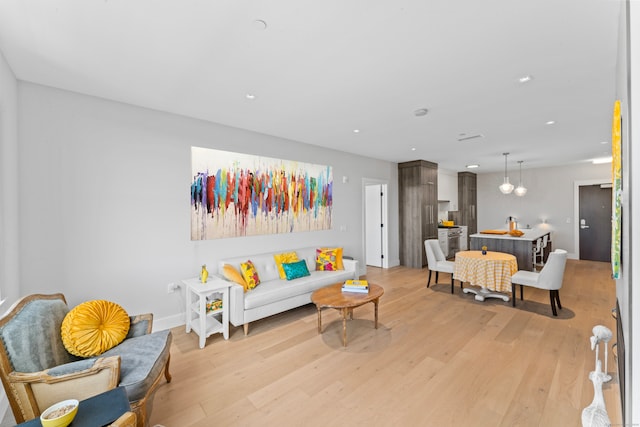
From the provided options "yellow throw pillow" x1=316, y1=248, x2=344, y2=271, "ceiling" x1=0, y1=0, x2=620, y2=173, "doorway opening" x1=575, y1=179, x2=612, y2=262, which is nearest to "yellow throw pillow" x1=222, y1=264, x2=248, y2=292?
"yellow throw pillow" x1=316, y1=248, x2=344, y2=271

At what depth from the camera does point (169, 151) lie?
3.26 metres

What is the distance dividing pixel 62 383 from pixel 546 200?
9983mm

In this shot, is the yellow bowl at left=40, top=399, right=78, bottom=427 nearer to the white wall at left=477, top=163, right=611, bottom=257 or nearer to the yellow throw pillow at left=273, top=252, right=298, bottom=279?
the yellow throw pillow at left=273, top=252, right=298, bottom=279

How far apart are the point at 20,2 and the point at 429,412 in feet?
11.9

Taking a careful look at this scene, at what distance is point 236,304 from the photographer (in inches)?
118

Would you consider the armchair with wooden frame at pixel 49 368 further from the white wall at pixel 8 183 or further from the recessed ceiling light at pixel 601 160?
the recessed ceiling light at pixel 601 160

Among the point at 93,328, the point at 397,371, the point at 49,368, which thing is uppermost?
the point at 93,328

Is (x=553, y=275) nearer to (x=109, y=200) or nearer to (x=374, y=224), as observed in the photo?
(x=374, y=224)

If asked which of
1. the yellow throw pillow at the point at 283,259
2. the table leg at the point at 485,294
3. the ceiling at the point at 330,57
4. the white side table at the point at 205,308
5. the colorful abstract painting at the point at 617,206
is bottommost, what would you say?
the table leg at the point at 485,294

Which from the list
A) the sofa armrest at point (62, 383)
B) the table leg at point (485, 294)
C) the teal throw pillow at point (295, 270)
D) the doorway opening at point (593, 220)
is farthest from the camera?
the doorway opening at point (593, 220)

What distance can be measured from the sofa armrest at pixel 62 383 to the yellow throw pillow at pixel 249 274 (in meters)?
1.83

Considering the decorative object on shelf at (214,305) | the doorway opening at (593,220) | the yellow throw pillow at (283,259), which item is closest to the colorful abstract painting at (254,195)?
the yellow throw pillow at (283,259)

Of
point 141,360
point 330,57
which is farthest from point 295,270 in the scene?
point 330,57

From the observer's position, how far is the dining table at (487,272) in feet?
12.8
